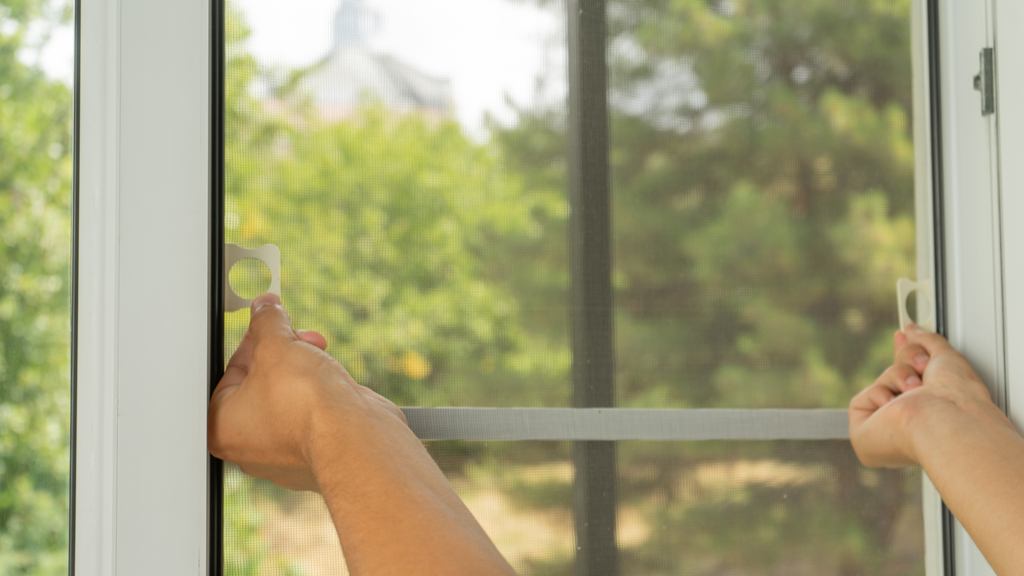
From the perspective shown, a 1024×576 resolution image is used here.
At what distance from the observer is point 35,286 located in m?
0.86

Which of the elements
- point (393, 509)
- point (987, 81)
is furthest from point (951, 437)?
point (393, 509)

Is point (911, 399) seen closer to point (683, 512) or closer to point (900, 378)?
point (900, 378)

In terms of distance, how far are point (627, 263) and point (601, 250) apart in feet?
0.11

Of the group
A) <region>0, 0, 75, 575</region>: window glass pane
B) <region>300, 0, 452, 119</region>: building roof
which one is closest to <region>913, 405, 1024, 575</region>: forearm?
<region>300, 0, 452, 119</region>: building roof

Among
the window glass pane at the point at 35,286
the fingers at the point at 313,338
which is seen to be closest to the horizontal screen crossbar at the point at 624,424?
the fingers at the point at 313,338

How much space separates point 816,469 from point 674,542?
191 millimetres

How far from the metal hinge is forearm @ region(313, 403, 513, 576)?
2.43ft

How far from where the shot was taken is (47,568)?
0.85 meters

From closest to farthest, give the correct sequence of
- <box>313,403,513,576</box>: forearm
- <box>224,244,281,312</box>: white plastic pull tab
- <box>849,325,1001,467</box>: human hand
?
<box>313,403,513,576</box>: forearm
<box>224,244,281,312</box>: white plastic pull tab
<box>849,325,1001,467</box>: human hand

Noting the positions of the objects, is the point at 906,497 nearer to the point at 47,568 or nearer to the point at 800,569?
the point at 800,569

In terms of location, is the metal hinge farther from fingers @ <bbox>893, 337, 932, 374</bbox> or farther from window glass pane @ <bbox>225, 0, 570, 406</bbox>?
window glass pane @ <bbox>225, 0, 570, 406</bbox>

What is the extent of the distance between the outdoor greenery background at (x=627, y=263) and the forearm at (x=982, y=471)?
11cm

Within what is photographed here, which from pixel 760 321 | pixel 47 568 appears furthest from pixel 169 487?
pixel 760 321

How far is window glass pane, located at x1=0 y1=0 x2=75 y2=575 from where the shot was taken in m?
0.85
